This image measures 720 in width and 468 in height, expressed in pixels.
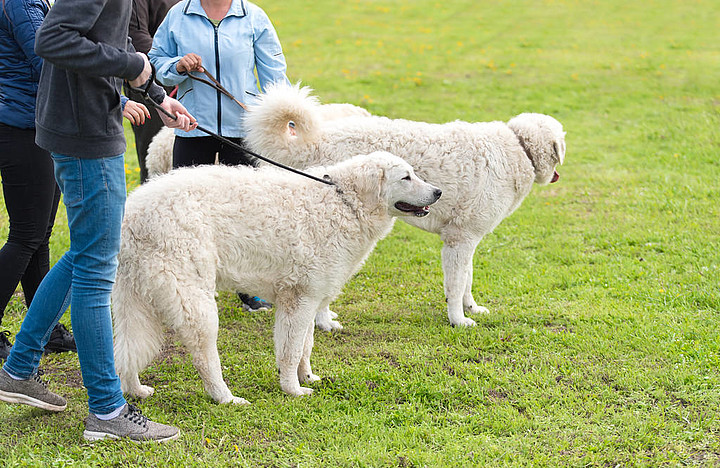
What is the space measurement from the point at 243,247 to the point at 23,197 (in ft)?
4.10

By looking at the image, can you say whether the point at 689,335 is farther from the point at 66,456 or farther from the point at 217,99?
the point at 66,456

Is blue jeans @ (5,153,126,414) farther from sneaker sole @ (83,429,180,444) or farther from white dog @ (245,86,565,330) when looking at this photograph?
white dog @ (245,86,565,330)

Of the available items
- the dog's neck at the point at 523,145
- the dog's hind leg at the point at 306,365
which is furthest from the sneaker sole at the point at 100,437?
the dog's neck at the point at 523,145

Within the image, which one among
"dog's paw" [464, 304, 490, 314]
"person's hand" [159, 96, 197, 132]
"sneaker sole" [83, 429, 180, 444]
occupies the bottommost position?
"dog's paw" [464, 304, 490, 314]

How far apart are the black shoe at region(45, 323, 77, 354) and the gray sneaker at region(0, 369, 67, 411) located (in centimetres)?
88

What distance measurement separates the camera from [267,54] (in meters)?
4.92

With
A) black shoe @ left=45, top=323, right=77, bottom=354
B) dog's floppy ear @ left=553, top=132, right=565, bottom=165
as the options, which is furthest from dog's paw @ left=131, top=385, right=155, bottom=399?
dog's floppy ear @ left=553, top=132, right=565, bottom=165

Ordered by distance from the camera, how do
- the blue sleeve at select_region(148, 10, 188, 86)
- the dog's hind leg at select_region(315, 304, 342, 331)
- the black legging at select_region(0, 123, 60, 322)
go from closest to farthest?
1. the black legging at select_region(0, 123, 60, 322)
2. the blue sleeve at select_region(148, 10, 188, 86)
3. the dog's hind leg at select_region(315, 304, 342, 331)

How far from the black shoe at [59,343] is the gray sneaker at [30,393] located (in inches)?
34.6

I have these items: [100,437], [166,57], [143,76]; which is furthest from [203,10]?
[100,437]

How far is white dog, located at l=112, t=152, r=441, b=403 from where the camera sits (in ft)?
12.1

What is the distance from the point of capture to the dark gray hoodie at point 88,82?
2.86m

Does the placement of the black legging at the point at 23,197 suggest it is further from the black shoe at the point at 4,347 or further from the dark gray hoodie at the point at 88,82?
the dark gray hoodie at the point at 88,82

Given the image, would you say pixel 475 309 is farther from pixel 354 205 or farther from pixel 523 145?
pixel 354 205
